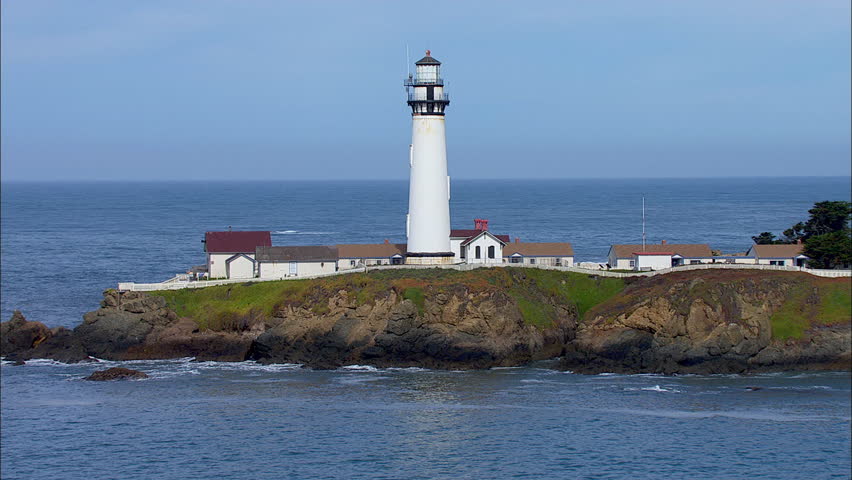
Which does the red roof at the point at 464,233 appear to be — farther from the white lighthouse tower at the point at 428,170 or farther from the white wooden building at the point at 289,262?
the white wooden building at the point at 289,262

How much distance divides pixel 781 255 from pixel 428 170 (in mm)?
21703

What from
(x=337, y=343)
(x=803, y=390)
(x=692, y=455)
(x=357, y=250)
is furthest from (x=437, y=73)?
(x=692, y=455)

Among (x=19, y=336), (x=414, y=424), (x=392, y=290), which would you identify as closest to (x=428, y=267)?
(x=392, y=290)

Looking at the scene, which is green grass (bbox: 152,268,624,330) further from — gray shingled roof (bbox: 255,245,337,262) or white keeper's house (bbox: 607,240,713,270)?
white keeper's house (bbox: 607,240,713,270)

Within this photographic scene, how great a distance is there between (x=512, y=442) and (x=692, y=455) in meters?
6.86

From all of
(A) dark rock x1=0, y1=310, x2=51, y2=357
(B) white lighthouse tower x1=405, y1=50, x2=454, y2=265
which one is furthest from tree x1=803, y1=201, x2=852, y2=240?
(A) dark rock x1=0, y1=310, x2=51, y2=357

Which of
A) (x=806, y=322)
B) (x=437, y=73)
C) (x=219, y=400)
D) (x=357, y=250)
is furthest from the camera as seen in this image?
(x=357, y=250)

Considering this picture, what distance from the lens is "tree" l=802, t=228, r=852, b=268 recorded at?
6906 cm

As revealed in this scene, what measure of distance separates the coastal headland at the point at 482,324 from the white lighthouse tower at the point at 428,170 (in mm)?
3838

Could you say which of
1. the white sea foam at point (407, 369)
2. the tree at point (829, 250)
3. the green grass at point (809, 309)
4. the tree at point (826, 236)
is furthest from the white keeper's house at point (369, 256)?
the tree at point (826, 236)

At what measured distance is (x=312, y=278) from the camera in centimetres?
6919

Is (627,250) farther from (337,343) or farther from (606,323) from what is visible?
(337,343)

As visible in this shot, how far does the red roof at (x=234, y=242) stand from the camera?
74.4 meters

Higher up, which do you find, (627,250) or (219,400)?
(627,250)
